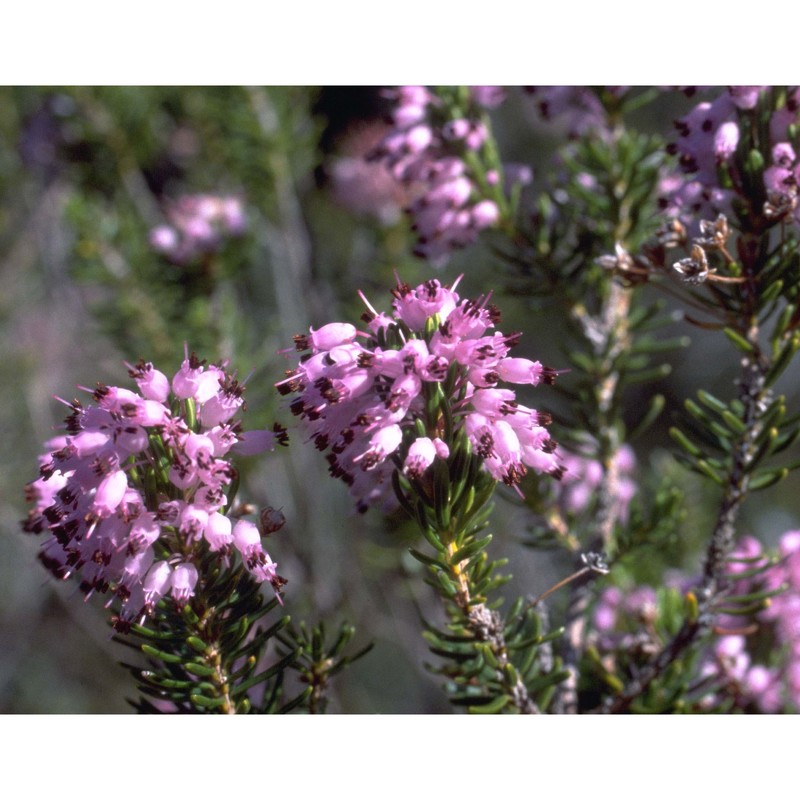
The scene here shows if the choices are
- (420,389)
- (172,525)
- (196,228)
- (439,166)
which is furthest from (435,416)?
(196,228)

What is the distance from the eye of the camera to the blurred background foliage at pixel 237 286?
2768 mm

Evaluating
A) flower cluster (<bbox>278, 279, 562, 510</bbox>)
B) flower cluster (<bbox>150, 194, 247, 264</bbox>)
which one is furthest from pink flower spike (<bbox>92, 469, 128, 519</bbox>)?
flower cluster (<bbox>150, 194, 247, 264</bbox>)

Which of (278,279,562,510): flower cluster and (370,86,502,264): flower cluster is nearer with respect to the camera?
(278,279,562,510): flower cluster

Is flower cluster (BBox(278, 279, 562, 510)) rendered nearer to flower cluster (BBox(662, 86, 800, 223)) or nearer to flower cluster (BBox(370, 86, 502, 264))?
flower cluster (BBox(662, 86, 800, 223))

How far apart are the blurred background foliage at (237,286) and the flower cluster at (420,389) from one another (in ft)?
2.94

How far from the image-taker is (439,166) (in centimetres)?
186

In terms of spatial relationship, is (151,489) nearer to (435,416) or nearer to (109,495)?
(109,495)

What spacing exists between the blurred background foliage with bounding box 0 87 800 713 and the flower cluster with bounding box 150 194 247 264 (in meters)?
0.04

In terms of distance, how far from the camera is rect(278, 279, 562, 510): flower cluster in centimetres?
112

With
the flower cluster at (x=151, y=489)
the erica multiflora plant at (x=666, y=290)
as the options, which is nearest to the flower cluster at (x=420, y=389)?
the flower cluster at (x=151, y=489)

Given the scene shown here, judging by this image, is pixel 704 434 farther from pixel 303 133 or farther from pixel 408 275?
pixel 303 133

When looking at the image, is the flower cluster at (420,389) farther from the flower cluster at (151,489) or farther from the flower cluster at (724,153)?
the flower cluster at (724,153)

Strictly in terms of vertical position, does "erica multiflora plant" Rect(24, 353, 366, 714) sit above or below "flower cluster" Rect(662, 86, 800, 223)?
below
